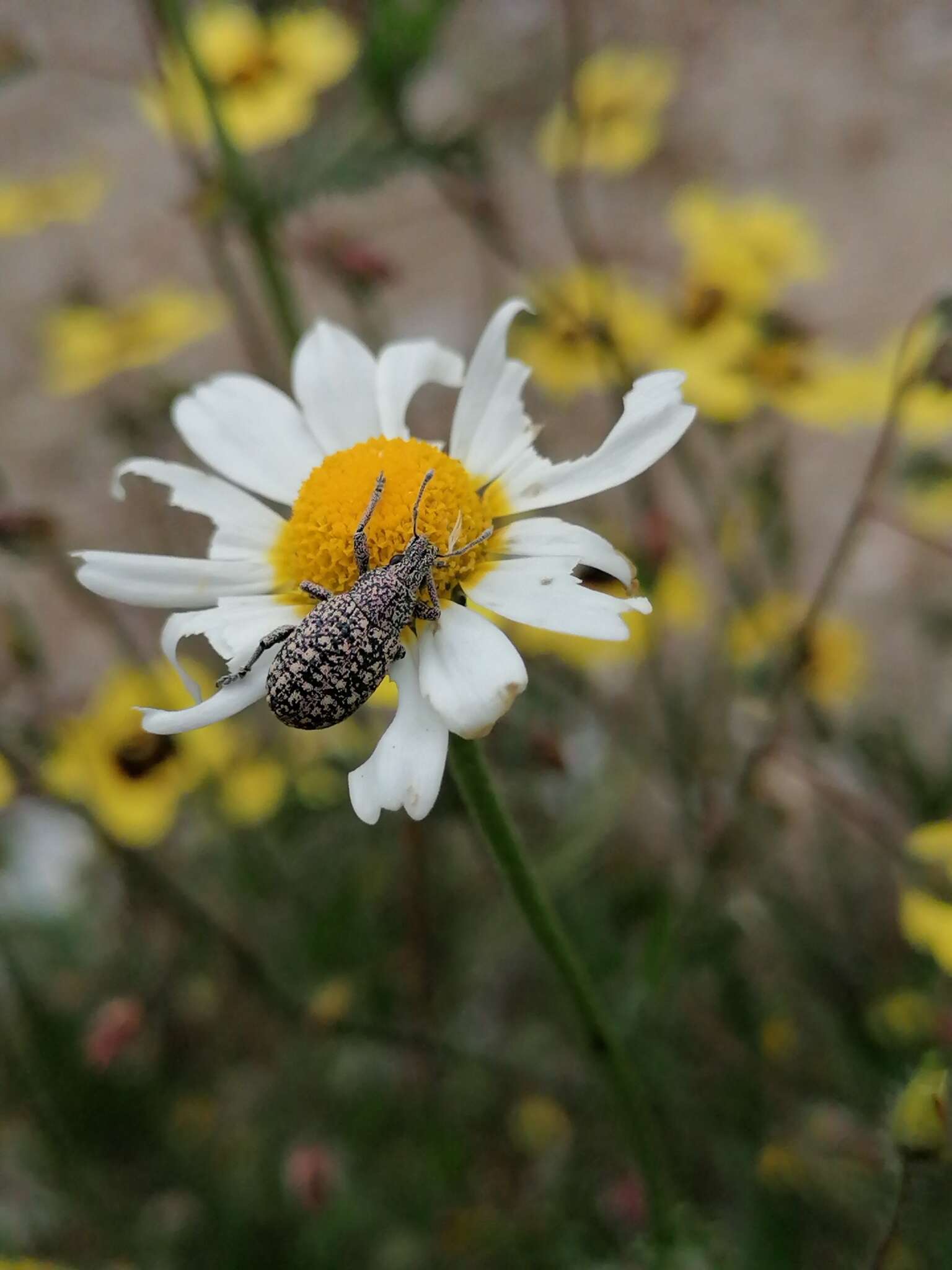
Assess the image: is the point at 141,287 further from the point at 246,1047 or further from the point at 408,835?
the point at 408,835

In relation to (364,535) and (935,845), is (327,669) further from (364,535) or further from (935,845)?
(935,845)

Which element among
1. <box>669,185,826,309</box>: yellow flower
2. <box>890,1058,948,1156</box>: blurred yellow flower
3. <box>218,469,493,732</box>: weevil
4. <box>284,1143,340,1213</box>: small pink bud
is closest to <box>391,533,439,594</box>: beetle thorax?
<box>218,469,493,732</box>: weevil

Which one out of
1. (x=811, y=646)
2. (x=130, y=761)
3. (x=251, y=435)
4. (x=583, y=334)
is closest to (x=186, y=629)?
(x=251, y=435)

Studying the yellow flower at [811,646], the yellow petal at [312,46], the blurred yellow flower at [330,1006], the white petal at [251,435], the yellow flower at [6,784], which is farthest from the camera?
the yellow petal at [312,46]

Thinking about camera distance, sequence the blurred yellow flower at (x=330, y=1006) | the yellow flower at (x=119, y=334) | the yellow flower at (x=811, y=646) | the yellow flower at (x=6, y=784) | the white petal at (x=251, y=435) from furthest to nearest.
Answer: the yellow flower at (x=119, y=334), the yellow flower at (x=811, y=646), the yellow flower at (x=6, y=784), the blurred yellow flower at (x=330, y=1006), the white petal at (x=251, y=435)

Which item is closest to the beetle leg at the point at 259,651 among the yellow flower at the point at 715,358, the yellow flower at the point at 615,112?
the yellow flower at the point at 715,358

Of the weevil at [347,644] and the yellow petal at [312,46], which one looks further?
the yellow petal at [312,46]

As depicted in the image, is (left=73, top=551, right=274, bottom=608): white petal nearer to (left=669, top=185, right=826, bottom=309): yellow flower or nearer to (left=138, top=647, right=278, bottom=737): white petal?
(left=138, top=647, right=278, bottom=737): white petal

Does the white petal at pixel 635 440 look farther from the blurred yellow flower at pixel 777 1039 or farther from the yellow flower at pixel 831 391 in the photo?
the blurred yellow flower at pixel 777 1039
